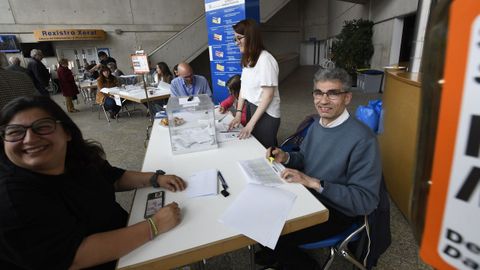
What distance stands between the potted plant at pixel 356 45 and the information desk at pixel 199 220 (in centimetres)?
700

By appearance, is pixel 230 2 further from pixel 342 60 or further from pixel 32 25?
pixel 32 25

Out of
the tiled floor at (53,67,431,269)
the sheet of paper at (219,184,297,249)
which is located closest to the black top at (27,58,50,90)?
the tiled floor at (53,67,431,269)

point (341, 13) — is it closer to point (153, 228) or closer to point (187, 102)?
point (187, 102)

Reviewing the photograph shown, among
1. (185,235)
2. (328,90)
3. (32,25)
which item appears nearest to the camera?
(185,235)

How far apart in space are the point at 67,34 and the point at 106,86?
426cm

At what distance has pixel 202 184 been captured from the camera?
121cm

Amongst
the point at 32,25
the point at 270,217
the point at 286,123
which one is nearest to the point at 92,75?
the point at 32,25

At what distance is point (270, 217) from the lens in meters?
0.96

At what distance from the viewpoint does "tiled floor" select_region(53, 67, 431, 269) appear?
1635 mm

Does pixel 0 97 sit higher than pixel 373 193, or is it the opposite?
pixel 0 97

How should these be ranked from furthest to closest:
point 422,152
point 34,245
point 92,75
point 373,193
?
point 92,75 < point 373,193 < point 34,245 < point 422,152

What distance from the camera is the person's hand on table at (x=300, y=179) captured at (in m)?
1.13

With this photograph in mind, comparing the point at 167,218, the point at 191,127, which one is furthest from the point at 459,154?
the point at 191,127

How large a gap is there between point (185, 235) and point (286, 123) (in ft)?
12.3
